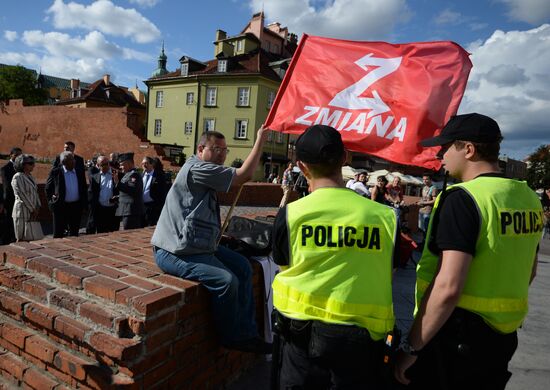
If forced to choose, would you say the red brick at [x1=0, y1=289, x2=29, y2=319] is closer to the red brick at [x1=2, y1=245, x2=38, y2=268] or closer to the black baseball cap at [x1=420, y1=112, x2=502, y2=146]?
the red brick at [x1=2, y1=245, x2=38, y2=268]

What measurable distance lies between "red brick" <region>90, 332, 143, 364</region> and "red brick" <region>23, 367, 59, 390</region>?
432 mm

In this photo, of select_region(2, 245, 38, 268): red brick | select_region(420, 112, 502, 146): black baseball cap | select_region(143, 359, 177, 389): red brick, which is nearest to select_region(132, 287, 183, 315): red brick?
select_region(143, 359, 177, 389): red brick

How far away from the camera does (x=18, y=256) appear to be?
2494 millimetres

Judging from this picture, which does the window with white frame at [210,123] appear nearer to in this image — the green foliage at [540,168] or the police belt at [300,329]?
the police belt at [300,329]

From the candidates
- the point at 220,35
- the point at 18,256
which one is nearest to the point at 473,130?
the point at 18,256

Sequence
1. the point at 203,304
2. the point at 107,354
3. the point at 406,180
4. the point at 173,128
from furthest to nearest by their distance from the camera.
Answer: the point at 173,128
the point at 406,180
the point at 203,304
the point at 107,354


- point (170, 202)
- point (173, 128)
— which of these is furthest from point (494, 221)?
point (173, 128)

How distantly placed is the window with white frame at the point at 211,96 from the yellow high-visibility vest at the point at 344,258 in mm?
38103

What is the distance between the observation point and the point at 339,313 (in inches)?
64.9

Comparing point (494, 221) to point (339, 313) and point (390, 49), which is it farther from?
point (390, 49)

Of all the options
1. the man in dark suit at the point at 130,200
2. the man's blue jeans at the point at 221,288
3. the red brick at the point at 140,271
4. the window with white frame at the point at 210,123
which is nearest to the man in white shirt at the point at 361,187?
the man in dark suit at the point at 130,200

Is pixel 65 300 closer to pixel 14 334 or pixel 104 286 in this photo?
pixel 104 286

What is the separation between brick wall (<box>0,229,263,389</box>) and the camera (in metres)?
1.96

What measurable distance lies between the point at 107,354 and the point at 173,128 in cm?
4075
